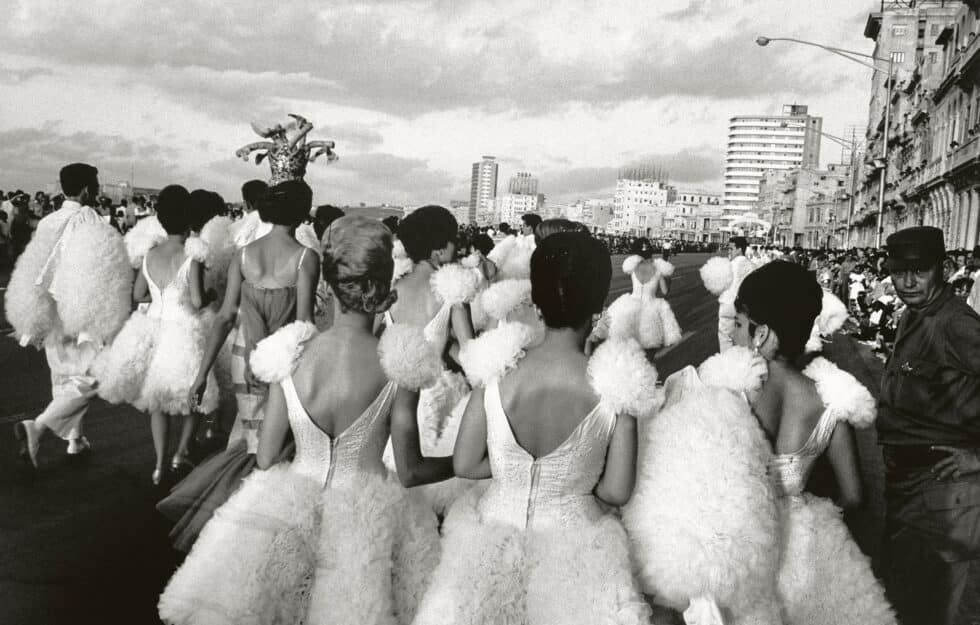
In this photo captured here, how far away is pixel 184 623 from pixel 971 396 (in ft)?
9.94

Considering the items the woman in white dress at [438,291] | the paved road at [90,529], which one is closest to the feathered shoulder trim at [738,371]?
the paved road at [90,529]

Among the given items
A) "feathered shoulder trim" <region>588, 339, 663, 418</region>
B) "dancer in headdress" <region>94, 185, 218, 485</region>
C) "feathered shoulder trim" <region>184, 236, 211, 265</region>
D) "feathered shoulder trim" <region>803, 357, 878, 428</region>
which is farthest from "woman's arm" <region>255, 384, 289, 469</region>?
"feathered shoulder trim" <region>184, 236, 211, 265</region>

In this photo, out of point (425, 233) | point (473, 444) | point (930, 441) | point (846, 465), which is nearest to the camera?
point (473, 444)

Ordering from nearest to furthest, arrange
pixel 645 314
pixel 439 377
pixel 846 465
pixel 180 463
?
pixel 846 465
pixel 439 377
pixel 180 463
pixel 645 314

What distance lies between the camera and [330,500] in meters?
2.90

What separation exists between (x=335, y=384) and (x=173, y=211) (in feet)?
10.7

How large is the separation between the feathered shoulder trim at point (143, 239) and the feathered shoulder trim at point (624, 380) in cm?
435

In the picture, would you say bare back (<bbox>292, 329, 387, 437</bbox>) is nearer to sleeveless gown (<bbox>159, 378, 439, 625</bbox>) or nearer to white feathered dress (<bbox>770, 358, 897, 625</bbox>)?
sleeveless gown (<bbox>159, 378, 439, 625</bbox>)

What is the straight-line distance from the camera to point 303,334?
303 centimetres

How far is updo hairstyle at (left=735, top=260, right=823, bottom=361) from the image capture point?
9.26 ft

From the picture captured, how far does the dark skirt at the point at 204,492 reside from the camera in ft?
10.7

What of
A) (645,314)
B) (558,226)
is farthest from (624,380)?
(645,314)

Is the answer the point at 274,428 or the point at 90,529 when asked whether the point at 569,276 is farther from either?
the point at 90,529

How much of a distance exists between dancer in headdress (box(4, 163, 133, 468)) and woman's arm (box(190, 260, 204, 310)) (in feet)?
2.98
